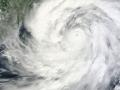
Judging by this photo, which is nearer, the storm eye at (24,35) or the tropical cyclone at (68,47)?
the tropical cyclone at (68,47)

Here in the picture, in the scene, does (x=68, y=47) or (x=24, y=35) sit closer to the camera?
(x=68, y=47)

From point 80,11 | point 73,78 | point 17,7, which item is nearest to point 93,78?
point 73,78

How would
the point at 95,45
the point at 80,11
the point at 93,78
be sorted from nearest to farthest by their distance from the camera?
the point at 93,78, the point at 95,45, the point at 80,11

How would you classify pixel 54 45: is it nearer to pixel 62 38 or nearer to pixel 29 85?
pixel 62 38

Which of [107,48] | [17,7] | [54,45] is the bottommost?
[107,48]

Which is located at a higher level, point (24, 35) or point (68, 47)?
point (24, 35)

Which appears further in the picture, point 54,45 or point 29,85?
point 54,45

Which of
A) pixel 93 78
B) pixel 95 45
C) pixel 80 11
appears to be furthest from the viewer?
pixel 80 11

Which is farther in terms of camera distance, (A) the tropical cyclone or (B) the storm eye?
(B) the storm eye
